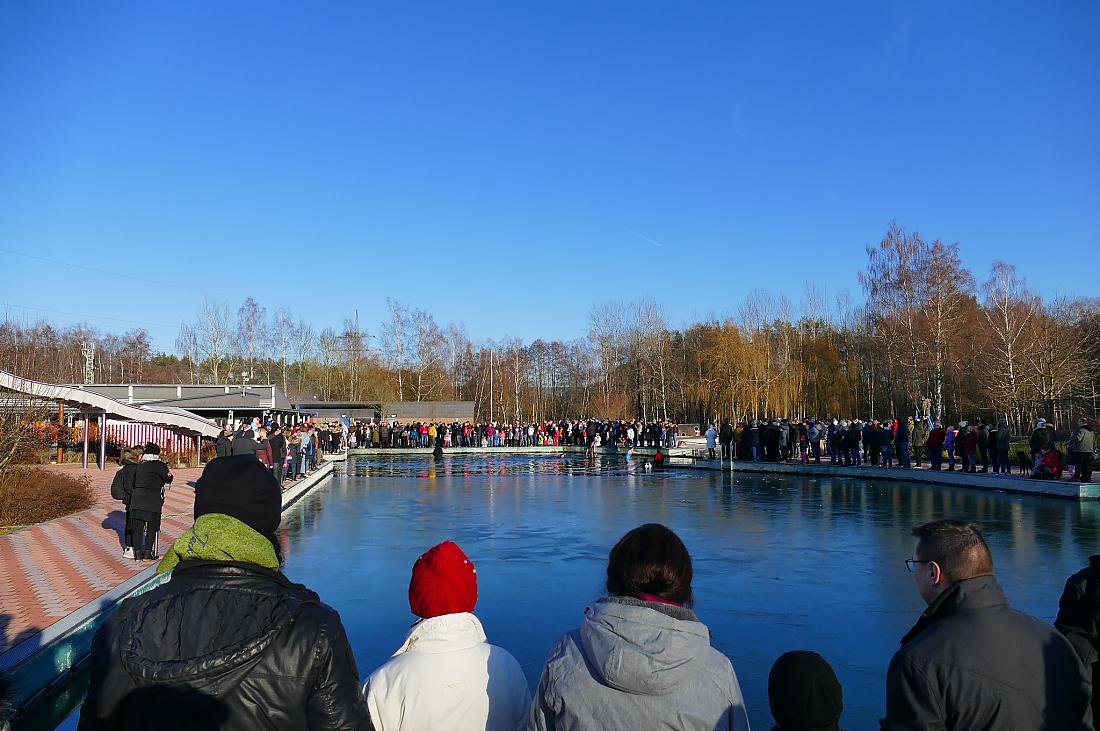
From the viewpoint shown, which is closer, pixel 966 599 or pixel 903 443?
pixel 966 599

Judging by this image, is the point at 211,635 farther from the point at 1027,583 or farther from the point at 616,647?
the point at 1027,583

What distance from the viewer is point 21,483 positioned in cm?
1590

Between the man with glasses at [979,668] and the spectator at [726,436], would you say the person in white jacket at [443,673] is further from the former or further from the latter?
the spectator at [726,436]

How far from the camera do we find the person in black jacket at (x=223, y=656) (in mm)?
2141

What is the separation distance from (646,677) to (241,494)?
4.29 feet

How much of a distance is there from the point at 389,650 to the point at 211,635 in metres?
5.27

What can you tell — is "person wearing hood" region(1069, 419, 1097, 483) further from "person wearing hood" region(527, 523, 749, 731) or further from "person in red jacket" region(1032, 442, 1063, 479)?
"person wearing hood" region(527, 523, 749, 731)

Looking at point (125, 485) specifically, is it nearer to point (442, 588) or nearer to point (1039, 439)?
point (442, 588)

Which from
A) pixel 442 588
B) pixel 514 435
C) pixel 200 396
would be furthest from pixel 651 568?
pixel 200 396

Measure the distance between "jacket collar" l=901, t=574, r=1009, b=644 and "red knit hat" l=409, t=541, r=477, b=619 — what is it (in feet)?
4.74

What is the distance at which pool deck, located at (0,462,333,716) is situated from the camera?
6648 millimetres

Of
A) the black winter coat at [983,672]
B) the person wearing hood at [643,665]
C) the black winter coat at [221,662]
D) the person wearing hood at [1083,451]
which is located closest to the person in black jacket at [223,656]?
the black winter coat at [221,662]

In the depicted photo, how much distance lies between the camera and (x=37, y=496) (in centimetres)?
1491

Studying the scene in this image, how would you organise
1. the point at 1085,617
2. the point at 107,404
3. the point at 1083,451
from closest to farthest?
the point at 1085,617
the point at 1083,451
the point at 107,404
